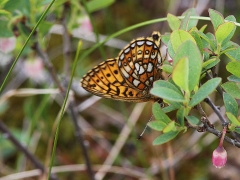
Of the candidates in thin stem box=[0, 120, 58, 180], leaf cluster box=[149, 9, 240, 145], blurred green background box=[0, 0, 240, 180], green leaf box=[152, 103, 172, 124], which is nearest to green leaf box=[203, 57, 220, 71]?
leaf cluster box=[149, 9, 240, 145]

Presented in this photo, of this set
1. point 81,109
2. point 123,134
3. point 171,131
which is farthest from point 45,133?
point 171,131

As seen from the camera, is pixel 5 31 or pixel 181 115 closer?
pixel 181 115

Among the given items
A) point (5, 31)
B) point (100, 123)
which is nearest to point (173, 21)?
point (5, 31)

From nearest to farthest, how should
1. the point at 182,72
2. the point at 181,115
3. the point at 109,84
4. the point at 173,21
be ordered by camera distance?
the point at 182,72 < the point at 181,115 < the point at 173,21 < the point at 109,84

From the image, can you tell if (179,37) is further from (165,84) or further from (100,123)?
(100,123)

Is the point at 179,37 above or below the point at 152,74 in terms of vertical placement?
above

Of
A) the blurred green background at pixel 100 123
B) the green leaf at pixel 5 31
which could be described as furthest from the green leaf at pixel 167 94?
the blurred green background at pixel 100 123

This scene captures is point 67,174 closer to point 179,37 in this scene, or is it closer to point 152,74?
point 152,74

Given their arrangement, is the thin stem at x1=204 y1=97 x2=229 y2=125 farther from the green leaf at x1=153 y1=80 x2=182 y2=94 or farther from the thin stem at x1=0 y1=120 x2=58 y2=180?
the thin stem at x1=0 y1=120 x2=58 y2=180
